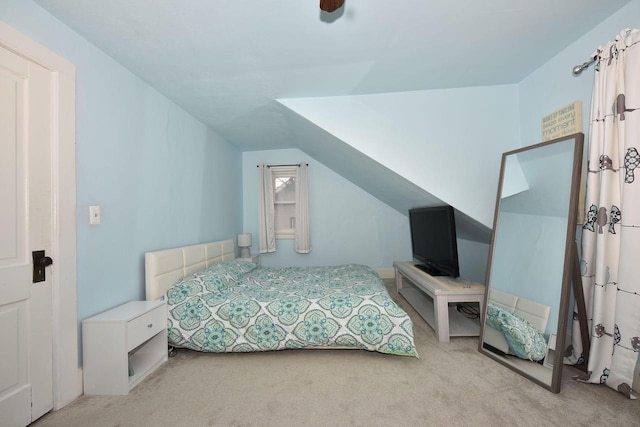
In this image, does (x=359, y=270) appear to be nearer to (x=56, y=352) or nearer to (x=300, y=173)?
(x=300, y=173)

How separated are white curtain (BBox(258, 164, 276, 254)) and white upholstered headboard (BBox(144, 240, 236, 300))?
1.34 m

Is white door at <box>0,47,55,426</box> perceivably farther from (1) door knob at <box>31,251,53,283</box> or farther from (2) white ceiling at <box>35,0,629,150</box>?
(2) white ceiling at <box>35,0,629,150</box>

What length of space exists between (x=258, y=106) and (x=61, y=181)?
1.92 m

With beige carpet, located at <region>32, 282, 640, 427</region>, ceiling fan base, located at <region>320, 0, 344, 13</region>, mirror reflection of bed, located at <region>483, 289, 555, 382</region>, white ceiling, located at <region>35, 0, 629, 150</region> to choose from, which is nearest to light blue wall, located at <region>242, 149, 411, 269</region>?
white ceiling, located at <region>35, 0, 629, 150</region>

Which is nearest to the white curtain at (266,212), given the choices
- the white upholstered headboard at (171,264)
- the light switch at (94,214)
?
the white upholstered headboard at (171,264)

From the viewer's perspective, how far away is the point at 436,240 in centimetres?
304

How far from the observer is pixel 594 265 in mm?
1832

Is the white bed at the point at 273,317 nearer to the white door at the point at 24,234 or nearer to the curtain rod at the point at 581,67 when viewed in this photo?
the white door at the point at 24,234

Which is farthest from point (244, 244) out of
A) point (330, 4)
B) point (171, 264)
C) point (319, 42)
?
point (330, 4)

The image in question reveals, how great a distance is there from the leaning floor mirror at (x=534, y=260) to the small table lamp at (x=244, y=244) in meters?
3.31

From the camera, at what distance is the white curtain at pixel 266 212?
4738 millimetres

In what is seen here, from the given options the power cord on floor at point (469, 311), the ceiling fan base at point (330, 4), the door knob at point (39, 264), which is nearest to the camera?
the ceiling fan base at point (330, 4)

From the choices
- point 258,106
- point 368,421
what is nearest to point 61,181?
point 258,106

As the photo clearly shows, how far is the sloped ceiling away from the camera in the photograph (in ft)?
5.42
